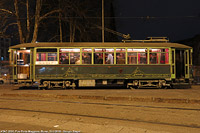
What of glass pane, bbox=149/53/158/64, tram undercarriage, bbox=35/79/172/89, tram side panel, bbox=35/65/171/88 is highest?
glass pane, bbox=149/53/158/64

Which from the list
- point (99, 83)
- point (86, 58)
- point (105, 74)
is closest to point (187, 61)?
point (105, 74)

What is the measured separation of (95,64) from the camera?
15539 millimetres

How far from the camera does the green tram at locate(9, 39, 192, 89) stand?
15.5m

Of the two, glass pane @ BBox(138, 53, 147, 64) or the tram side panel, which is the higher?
glass pane @ BBox(138, 53, 147, 64)

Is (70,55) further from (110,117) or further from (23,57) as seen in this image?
(110,117)

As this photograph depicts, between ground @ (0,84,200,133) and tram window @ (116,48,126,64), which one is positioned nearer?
ground @ (0,84,200,133)

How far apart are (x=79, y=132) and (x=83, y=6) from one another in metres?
24.7

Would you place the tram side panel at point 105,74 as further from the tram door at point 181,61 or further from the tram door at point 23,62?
the tram door at point 181,61

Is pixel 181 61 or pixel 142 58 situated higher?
pixel 142 58

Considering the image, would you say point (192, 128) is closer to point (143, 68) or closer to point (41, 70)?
point (143, 68)

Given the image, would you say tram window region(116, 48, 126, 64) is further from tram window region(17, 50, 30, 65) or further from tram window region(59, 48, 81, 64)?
tram window region(17, 50, 30, 65)

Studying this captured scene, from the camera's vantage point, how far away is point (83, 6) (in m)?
28.5

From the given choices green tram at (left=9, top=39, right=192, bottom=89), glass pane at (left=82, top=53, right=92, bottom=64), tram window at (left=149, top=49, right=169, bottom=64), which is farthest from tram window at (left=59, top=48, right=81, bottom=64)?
tram window at (left=149, top=49, right=169, bottom=64)

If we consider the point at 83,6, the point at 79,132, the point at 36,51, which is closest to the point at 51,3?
the point at 83,6
